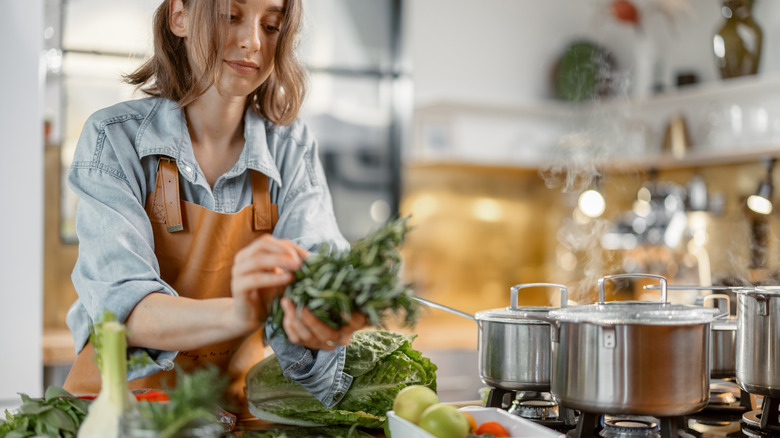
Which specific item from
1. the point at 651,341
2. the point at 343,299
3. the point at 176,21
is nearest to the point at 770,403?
the point at 651,341

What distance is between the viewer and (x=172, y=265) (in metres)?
1.51

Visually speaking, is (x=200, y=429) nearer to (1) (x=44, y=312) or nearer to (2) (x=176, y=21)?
(2) (x=176, y=21)

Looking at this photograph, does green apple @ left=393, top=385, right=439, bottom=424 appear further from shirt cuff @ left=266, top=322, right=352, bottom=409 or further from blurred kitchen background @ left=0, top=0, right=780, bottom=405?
blurred kitchen background @ left=0, top=0, right=780, bottom=405

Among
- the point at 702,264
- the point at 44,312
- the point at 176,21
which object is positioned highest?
the point at 176,21

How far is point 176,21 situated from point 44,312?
275cm

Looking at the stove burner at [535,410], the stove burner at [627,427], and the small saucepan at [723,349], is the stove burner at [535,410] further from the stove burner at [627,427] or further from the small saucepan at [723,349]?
the small saucepan at [723,349]

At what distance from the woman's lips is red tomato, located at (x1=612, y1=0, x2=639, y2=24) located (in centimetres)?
363

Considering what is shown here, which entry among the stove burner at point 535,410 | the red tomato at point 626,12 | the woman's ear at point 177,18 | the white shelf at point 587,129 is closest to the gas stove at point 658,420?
the stove burner at point 535,410

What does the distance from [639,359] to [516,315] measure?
10.5 inches

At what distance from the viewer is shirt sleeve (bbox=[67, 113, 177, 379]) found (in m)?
1.29

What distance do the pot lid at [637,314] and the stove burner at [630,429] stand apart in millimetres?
225

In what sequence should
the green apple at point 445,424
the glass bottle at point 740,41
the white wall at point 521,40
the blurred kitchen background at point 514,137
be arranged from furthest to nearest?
1. the white wall at point 521,40
2. the blurred kitchen background at point 514,137
3. the glass bottle at point 740,41
4. the green apple at point 445,424

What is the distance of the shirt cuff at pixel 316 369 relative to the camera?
1.39 meters

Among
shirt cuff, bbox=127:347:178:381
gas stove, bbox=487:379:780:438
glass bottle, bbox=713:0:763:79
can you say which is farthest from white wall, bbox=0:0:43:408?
glass bottle, bbox=713:0:763:79
